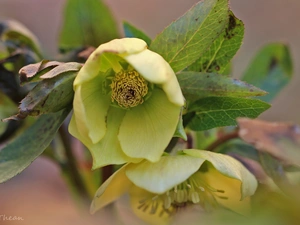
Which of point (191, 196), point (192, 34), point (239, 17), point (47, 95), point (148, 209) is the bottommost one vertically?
point (239, 17)

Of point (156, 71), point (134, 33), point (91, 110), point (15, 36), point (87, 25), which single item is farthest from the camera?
point (87, 25)

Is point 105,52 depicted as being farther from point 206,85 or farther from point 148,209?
point 148,209

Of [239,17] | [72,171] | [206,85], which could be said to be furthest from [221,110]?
[239,17]

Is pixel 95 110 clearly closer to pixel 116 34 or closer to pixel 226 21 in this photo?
pixel 226 21

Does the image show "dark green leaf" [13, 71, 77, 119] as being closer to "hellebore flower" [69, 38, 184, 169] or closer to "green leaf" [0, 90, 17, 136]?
"hellebore flower" [69, 38, 184, 169]

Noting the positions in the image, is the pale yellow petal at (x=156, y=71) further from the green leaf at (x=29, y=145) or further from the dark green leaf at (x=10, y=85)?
the dark green leaf at (x=10, y=85)

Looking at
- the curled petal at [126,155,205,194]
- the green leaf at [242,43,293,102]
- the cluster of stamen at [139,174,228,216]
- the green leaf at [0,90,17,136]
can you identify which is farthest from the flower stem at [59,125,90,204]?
the green leaf at [242,43,293,102]
